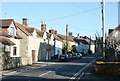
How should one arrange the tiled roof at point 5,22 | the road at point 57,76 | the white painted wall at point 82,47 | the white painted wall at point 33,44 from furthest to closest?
the white painted wall at point 82,47, the white painted wall at point 33,44, the tiled roof at point 5,22, the road at point 57,76

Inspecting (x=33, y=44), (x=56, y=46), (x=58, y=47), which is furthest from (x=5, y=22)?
(x=58, y=47)

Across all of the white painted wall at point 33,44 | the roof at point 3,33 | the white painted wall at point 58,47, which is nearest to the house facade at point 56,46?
the white painted wall at point 58,47

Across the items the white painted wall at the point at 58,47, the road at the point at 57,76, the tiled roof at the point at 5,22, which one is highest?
the tiled roof at the point at 5,22

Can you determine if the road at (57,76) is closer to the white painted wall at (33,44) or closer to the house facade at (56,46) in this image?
the white painted wall at (33,44)

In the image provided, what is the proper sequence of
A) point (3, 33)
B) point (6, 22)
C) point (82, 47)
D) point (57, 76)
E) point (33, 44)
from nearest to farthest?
point (57, 76)
point (3, 33)
point (6, 22)
point (33, 44)
point (82, 47)

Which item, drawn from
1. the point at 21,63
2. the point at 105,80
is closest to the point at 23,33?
the point at 21,63

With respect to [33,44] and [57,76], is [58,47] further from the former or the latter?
[57,76]

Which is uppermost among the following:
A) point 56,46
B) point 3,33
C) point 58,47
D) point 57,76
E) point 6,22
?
point 6,22

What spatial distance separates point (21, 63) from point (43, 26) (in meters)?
35.5

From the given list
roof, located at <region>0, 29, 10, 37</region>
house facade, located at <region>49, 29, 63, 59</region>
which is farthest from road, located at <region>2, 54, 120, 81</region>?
house facade, located at <region>49, 29, 63, 59</region>

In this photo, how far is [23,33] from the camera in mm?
59781

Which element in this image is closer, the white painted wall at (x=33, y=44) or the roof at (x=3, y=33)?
the roof at (x=3, y=33)

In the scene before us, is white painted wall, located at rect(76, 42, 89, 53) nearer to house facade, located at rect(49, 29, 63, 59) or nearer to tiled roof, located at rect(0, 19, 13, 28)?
house facade, located at rect(49, 29, 63, 59)

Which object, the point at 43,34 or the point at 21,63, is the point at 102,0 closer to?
the point at 21,63
